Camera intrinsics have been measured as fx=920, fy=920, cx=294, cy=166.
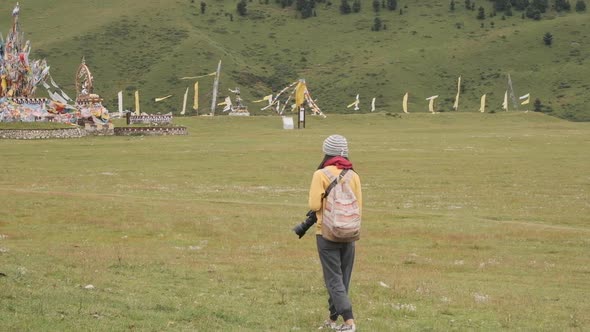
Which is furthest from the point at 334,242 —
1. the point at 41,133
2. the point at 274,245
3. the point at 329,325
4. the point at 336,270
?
the point at 41,133

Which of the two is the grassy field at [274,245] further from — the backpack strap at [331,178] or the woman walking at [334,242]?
the backpack strap at [331,178]

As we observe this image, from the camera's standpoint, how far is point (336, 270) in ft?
46.2

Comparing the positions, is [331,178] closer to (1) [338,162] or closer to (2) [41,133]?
(1) [338,162]

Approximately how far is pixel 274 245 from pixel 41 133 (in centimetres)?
7597

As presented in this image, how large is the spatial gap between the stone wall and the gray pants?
286ft

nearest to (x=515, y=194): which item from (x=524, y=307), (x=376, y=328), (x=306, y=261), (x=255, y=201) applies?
(x=255, y=201)

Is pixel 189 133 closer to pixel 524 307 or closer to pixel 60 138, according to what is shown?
pixel 60 138

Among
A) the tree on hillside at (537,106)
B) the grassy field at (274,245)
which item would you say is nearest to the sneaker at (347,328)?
the grassy field at (274,245)

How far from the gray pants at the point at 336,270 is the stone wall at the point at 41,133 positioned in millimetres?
87283

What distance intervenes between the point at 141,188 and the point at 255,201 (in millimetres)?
8490

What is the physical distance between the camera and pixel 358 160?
6681 cm

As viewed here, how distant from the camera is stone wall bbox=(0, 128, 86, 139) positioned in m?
96.3

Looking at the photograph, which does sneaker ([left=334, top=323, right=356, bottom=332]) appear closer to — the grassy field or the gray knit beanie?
the grassy field

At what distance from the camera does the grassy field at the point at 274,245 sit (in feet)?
50.8
